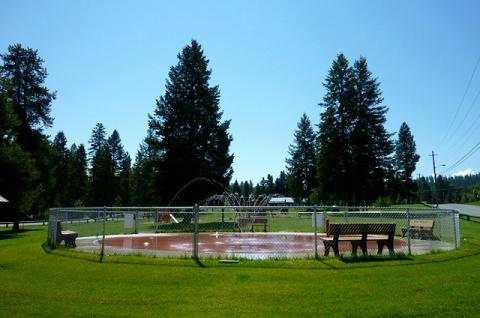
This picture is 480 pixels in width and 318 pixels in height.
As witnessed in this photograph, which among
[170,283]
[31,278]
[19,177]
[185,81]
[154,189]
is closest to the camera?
[170,283]

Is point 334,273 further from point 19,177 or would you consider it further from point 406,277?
point 19,177

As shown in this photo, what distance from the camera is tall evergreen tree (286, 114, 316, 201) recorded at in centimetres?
7762

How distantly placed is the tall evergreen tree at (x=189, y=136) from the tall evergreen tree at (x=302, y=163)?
1237 inches

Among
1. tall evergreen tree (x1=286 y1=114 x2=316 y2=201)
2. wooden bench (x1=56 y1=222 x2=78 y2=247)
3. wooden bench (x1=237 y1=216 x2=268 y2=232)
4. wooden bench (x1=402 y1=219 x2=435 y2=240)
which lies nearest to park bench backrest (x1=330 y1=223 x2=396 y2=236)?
wooden bench (x1=402 y1=219 x2=435 y2=240)

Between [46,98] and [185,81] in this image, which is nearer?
[46,98]

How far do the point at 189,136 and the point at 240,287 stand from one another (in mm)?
39159

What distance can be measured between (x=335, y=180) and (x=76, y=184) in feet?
181

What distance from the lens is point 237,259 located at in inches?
492

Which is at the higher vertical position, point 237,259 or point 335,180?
point 335,180

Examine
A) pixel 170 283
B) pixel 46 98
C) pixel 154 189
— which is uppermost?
pixel 46 98

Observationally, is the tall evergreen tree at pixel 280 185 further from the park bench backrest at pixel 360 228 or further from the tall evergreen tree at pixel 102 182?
the park bench backrest at pixel 360 228

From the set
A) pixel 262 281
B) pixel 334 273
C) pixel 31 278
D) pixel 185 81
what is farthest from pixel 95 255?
pixel 185 81

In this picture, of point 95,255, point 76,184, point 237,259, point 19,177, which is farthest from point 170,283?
point 76,184

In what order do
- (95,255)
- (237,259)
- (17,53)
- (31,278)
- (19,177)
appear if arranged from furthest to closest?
(17,53) < (19,177) < (95,255) < (237,259) < (31,278)
